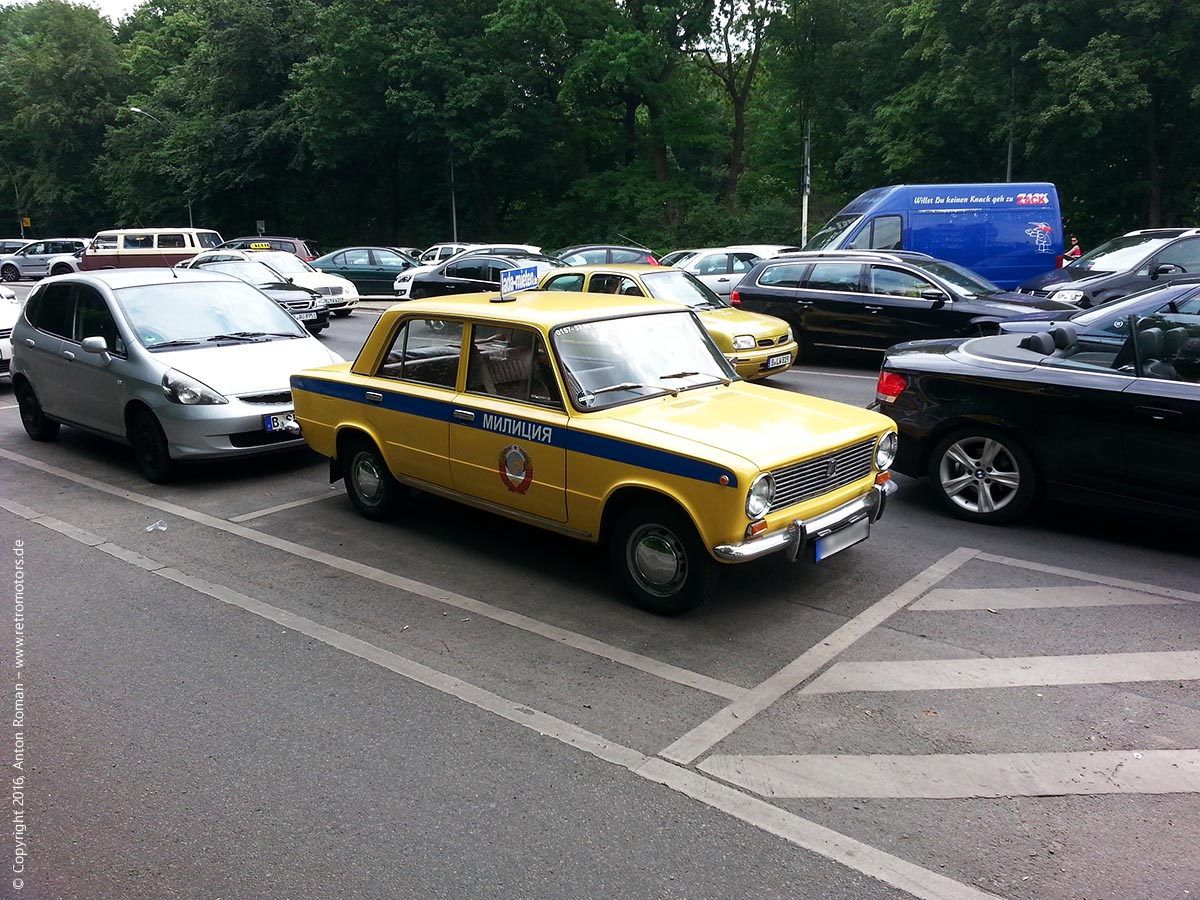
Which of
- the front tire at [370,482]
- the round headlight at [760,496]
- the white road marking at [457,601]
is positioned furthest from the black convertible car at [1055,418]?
the front tire at [370,482]

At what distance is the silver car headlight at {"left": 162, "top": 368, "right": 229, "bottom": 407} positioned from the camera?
310 inches

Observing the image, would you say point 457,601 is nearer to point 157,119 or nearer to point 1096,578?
point 1096,578

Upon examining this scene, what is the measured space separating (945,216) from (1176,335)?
12522 mm

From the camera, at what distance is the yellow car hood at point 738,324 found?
11.8 metres

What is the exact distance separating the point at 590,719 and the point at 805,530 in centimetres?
157

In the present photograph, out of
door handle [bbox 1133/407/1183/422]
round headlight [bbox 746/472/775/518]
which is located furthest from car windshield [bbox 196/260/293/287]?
door handle [bbox 1133/407/1183/422]

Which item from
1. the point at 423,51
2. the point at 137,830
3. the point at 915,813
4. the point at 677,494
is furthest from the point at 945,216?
the point at 423,51

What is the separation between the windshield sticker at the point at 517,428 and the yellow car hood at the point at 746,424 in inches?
14.7

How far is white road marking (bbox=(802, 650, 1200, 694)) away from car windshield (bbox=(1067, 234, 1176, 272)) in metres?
11.9

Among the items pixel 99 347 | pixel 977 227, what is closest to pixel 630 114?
pixel 977 227

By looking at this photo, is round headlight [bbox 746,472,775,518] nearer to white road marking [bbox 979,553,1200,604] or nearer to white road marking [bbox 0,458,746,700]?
white road marking [bbox 0,458,746,700]

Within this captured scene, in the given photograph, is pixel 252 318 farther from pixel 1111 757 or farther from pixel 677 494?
pixel 1111 757

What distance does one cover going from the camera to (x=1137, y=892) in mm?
3137

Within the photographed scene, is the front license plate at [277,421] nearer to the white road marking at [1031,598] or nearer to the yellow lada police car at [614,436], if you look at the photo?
the yellow lada police car at [614,436]
